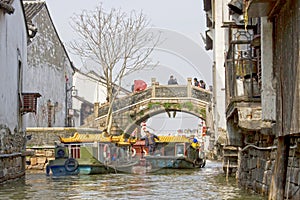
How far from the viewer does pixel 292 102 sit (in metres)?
7.51

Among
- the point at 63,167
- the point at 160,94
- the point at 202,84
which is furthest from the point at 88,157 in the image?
the point at 202,84

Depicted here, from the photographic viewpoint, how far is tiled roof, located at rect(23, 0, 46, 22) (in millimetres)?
26266

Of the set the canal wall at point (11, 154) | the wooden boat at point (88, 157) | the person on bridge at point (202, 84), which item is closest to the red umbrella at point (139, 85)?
the person on bridge at point (202, 84)

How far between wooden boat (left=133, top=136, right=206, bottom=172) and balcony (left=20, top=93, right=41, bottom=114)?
27.3 feet

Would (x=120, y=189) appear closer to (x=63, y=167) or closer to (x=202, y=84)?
(x=63, y=167)

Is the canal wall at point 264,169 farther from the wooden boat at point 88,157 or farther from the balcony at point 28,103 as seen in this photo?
the wooden boat at point 88,157

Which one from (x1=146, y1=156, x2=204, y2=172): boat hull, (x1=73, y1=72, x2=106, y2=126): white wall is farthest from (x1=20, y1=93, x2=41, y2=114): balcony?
(x1=73, y1=72, x2=106, y2=126): white wall

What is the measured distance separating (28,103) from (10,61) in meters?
2.33

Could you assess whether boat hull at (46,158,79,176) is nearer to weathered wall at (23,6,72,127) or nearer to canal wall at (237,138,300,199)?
weathered wall at (23,6,72,127)

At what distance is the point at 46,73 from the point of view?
29.8 m

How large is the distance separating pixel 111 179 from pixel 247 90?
8.98 meters

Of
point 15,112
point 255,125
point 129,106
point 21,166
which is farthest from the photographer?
point 129,106

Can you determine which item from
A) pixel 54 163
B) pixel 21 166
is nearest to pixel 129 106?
pixel 54 163

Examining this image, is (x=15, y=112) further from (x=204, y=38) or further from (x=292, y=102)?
(x=204, y=38)
